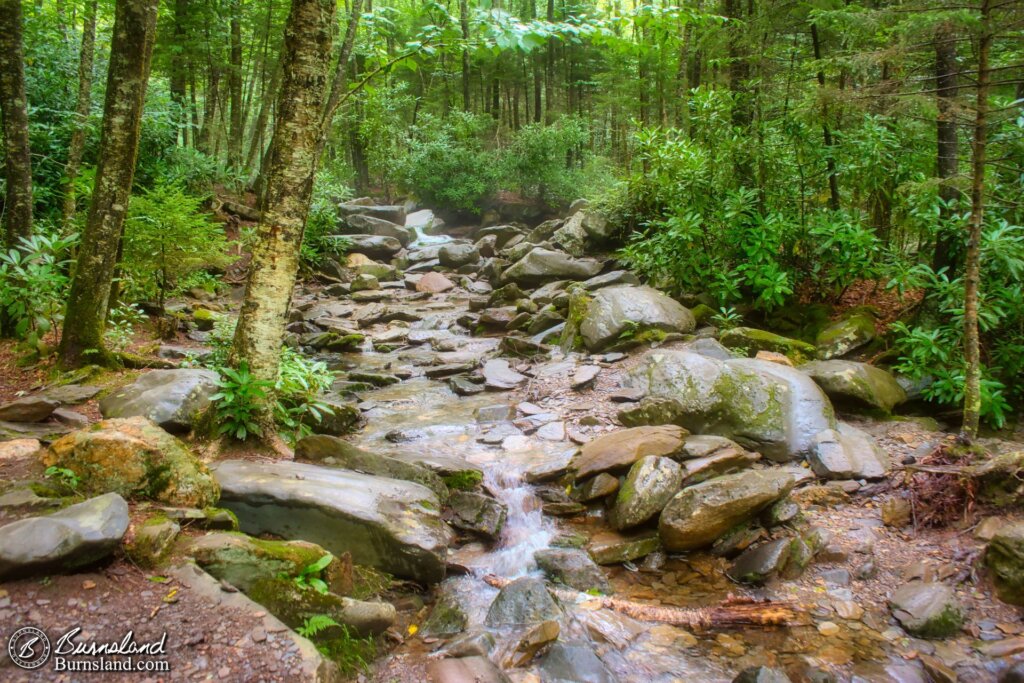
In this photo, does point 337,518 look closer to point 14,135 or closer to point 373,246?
point 14,135

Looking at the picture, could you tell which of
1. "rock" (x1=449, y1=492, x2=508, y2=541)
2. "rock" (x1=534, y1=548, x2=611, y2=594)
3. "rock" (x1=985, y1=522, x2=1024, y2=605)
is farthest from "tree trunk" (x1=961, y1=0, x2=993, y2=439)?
"rock" (x1=449, y1=492, x2=508, y2=541)

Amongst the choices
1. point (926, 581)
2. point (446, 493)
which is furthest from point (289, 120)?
point (926, 581)

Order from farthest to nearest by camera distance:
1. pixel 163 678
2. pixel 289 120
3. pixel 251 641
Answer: pixel 289 120
pixel 251 641
pixel 163 678

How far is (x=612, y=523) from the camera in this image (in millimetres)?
5375

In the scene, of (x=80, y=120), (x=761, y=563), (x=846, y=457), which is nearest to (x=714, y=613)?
(x=761, y=563)

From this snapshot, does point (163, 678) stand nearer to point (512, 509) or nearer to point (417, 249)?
point (512, 509)

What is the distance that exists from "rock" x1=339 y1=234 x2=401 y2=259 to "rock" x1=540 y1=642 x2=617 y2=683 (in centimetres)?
1643

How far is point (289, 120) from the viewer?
188 inches

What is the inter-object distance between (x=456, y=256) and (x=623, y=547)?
14109mm

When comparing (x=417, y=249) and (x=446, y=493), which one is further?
(x=417, y=249)

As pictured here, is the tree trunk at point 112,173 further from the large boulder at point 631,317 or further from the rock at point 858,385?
the rock at point 858,385

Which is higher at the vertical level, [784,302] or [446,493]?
[784,302]

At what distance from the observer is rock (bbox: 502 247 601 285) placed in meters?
13.4

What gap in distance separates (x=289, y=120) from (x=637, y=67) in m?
18.7
